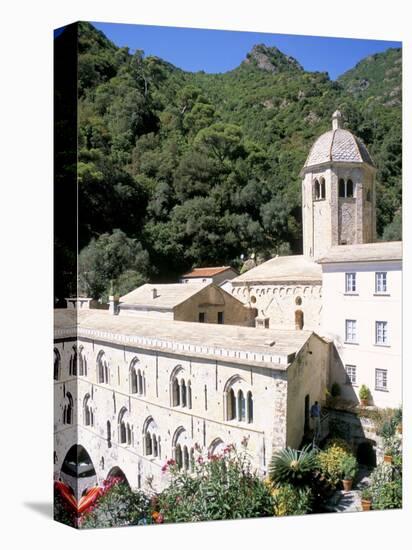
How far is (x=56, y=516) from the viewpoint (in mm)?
11305

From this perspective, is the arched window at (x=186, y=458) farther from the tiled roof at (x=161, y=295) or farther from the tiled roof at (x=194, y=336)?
the tiled roof at (x=161, y=295)

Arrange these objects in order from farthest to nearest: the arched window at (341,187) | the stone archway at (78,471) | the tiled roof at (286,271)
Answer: the arched window at (341,187)
the tiled roof at (286,271)
the stone archway at (78,471)

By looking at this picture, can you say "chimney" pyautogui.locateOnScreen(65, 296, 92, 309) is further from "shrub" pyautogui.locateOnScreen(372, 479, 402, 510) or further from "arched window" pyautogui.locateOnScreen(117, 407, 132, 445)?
"shrub" pyautogui.locateOnScreen(372, 479, 402, 510)

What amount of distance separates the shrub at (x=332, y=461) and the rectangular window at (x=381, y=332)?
196cm

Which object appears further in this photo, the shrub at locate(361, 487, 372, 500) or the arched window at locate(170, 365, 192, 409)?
the shrub at locate(361, 487, 372, 500)

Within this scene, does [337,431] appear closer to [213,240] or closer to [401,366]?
[401,366]

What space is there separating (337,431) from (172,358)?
3.10 m

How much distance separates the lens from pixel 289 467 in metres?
11.3

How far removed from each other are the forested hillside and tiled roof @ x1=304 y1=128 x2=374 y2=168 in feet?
0.46

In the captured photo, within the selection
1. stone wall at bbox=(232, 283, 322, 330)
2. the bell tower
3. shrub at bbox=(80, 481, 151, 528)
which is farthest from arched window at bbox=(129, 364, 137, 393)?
the bell tower

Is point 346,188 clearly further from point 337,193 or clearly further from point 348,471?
point 348,471

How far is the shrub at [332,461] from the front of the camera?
11.8m

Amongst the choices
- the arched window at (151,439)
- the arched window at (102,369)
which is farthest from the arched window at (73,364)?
the arched window at (151,439)

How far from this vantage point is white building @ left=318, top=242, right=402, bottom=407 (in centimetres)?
1240
